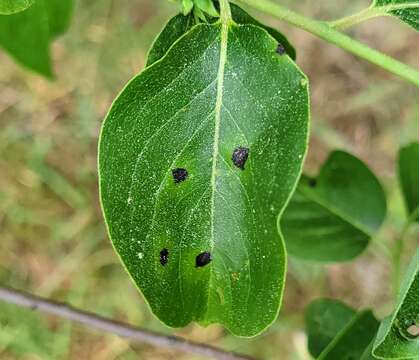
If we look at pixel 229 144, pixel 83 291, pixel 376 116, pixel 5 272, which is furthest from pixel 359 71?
pixel 229 144

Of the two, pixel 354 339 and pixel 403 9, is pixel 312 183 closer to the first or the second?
pixel 354 339

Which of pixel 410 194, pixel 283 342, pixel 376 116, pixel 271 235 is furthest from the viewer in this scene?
pixel 376 116

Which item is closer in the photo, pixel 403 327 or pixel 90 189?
pixel 403 327

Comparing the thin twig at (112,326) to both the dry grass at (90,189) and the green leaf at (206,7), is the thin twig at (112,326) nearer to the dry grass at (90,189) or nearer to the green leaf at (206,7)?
the green leaf at (206,7)

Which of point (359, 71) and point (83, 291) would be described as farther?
point (359, 71)

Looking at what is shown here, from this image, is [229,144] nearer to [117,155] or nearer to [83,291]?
[117,155]

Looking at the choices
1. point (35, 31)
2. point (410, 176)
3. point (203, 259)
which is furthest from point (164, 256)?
point (410, 176)
